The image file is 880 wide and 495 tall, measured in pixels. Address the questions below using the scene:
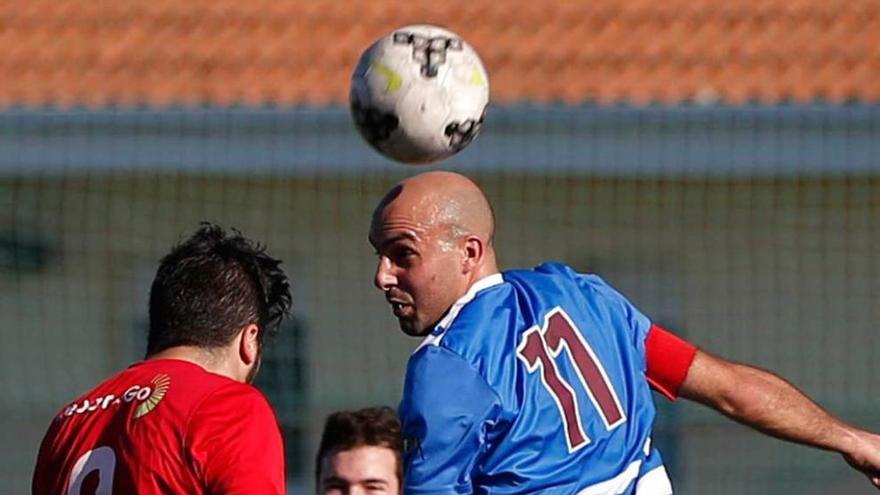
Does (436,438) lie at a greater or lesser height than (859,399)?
greater

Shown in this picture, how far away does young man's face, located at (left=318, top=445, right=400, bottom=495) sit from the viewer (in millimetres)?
5305

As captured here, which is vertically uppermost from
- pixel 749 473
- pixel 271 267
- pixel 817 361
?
pixel 271 267

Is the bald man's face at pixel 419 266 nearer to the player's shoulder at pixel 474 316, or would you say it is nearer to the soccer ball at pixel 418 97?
the player's shoulder at pixel 474 316

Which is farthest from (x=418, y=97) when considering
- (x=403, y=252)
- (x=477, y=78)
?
(x=403, y=252)

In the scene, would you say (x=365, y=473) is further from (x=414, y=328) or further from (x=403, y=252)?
(x=403, y=252)

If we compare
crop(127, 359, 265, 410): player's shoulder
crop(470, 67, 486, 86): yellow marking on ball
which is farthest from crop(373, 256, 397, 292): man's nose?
crop(127, 359, 265, 410): player's shoulder

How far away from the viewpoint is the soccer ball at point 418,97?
5.56 meters

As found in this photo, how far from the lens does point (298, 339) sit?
35.0 ft

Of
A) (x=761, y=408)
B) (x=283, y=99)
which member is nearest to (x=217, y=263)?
(x=761, y=408)

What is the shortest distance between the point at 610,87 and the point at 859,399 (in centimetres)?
285

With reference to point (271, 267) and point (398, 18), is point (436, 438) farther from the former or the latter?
point (398, 18)

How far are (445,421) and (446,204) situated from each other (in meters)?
0.78

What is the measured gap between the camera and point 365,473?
5.31 meters

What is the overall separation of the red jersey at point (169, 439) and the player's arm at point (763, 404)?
173 centimetres
